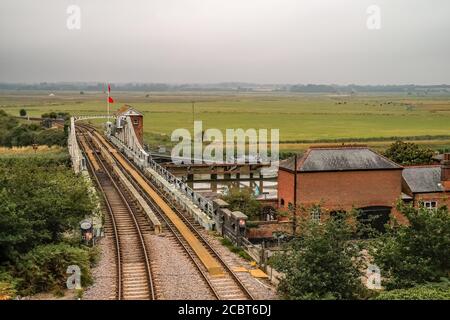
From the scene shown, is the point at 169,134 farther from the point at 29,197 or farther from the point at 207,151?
the point at 29,197

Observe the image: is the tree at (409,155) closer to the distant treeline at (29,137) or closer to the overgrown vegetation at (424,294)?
the overgrown vegetation at (424,294)

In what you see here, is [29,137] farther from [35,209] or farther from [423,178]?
[35,209]

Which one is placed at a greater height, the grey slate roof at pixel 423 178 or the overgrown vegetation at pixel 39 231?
the overgrown vegetation at pixel 39 231

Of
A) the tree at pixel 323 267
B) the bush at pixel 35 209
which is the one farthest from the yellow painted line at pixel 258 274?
the bush at pixel 35 209

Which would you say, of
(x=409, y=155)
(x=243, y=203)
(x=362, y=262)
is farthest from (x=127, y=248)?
(x=409, y=155)
